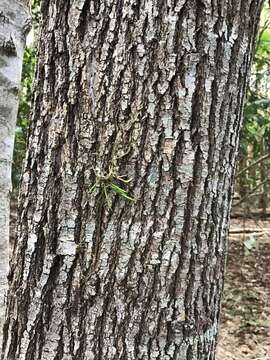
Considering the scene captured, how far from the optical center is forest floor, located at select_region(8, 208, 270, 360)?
4.54 meters

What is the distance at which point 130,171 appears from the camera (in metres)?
1.42

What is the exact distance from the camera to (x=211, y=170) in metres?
1.47

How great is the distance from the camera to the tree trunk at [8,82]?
1691 millimetres

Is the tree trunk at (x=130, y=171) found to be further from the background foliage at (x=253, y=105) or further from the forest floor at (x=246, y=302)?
the background foliage at (x=253, y=105)

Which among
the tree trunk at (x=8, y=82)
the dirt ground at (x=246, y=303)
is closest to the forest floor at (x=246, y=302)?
the dirt ground at (x=246, y=303)

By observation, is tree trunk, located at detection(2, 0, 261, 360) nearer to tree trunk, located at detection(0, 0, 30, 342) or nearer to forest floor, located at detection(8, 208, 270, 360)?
tree trunk, located at detection(0, 0, 30, 342)

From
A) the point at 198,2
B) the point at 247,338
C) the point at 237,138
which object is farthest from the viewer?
the point at 247,338

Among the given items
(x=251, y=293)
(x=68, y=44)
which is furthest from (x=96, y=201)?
(x=251, y=293)

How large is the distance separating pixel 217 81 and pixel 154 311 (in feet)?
2.18

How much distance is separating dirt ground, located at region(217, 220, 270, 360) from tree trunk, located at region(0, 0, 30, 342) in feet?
10.0

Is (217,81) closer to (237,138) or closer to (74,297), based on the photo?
(237,138)

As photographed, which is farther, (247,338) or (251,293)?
(251,293)

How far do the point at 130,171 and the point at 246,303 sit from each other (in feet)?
14.6

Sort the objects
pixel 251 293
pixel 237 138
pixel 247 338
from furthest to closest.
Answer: pixel 251 293 → pixel 247 338 → pixel 237 138
